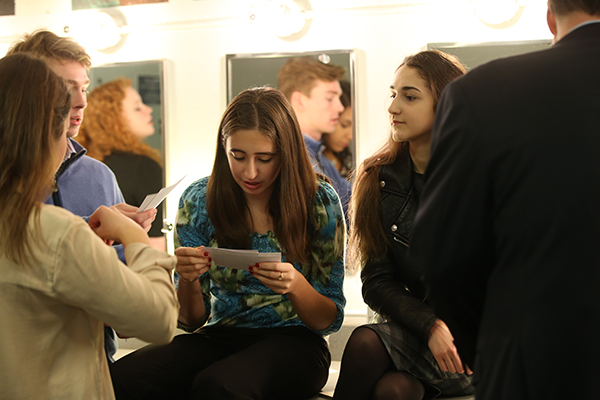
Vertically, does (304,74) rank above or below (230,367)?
above

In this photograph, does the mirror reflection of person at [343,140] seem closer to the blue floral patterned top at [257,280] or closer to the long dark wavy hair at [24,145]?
the blue floral patterned top at [257,280]

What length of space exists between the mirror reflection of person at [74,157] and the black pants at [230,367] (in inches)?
7.3

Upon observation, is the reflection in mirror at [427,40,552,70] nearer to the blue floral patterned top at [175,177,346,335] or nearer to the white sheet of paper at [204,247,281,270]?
the blue floral patterned top at [175,177,346,335]

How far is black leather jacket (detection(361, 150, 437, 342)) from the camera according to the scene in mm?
1767

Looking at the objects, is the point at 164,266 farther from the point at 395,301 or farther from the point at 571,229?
the point at 395,301

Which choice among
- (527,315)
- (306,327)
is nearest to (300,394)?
(306,327)

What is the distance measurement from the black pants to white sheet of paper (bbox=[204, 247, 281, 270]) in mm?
273

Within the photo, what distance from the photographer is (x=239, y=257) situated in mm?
1480

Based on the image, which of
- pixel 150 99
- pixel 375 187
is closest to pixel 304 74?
Answer: pixel 150 99

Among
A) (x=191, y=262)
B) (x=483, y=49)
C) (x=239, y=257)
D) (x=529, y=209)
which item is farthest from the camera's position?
(x=483, y=49)

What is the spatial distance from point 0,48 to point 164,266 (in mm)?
2787

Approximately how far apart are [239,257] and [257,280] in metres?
0.32

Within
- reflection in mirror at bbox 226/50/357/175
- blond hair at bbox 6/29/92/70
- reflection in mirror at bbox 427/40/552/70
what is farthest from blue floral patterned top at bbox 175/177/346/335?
reflection in mirror at bbox 427/40/552/70

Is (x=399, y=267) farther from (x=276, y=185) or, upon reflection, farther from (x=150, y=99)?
(x=150, y=99)
